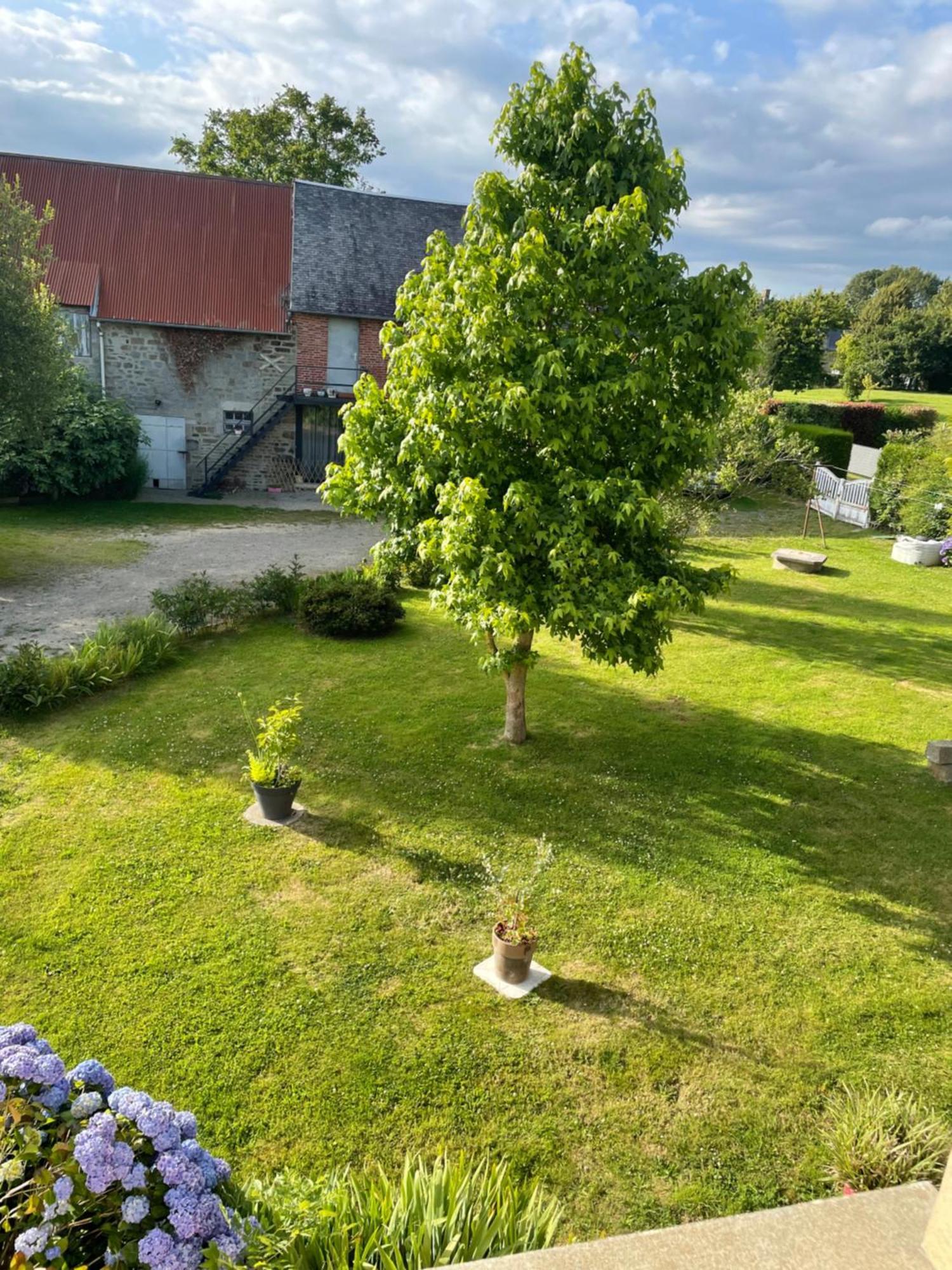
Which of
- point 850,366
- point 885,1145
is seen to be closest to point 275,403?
point 885,1145

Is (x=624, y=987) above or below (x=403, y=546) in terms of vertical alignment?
below

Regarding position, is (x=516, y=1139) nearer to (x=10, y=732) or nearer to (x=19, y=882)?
(x=19, y=882)

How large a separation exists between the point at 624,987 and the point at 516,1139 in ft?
5.03

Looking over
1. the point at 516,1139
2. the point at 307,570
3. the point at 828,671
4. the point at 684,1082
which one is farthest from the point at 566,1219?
the point at 307,570

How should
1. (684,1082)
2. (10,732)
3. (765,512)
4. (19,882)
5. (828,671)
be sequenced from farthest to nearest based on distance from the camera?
(765,512) → (828,671) → (10,732) → (19,882) → (684,1082)

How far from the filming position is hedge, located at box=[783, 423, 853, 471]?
27828 millimetres

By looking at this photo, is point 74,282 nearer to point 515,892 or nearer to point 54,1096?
point 515,892

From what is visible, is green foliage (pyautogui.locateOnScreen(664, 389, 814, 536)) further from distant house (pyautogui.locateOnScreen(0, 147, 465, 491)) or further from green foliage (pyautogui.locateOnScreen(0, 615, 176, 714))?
distant house (pyautogui.locateOnScreen(0, 147, 465, 491))

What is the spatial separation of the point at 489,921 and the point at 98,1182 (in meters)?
4.08

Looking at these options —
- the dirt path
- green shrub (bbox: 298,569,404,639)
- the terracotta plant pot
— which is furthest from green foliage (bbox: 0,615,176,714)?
the terracotta plant pot

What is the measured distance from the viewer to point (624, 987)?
5.93 metres

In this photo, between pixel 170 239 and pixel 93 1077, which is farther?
pixel 170 239

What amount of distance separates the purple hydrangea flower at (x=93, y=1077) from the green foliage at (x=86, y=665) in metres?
7.70

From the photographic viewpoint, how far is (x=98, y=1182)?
9.21ft
